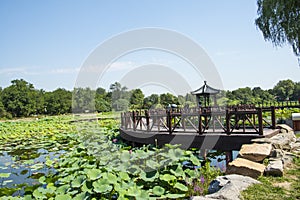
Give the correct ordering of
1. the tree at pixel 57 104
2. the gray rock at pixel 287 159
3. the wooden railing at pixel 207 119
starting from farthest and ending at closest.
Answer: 1. the tree at pixel 57 104
2. the wooden railing at pixel 207 119
3. the gray rock at pixel 287 159

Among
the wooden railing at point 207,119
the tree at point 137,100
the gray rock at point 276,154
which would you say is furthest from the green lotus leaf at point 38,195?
the tree at point 137,100

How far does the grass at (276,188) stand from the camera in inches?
142

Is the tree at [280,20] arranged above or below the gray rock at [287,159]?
above

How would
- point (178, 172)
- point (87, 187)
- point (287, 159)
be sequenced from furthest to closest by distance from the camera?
point (287, 159), point (178, 172), point (87, 187)

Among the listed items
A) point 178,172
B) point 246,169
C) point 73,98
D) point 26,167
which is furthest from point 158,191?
point 73,98

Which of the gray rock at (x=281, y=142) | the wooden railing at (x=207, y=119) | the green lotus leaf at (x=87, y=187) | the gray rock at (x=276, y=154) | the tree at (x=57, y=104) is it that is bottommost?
the green lotus leaf at (x=87, y=187)

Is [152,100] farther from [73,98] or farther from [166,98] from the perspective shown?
[73,98]

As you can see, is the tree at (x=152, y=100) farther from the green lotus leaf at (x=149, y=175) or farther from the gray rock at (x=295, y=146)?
the green lotus leaf at (x=149, y=175)

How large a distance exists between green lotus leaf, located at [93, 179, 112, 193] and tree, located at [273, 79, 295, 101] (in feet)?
131

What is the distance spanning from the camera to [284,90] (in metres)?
42.6

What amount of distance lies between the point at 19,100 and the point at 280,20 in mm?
40961

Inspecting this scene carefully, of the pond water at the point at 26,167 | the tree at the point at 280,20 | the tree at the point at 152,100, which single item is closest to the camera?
the pond water at the point at 26,167

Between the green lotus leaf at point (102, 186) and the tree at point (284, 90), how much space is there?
39984mm

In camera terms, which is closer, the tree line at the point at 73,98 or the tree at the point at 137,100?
the tree at the point at 137,100
